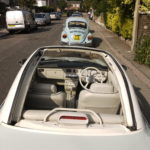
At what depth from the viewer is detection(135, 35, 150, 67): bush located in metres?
9.87

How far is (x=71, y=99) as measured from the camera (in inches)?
145

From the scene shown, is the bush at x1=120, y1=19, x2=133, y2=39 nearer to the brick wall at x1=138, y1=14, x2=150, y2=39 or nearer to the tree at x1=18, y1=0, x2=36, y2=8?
the brick wall at x1=138, y1=14, x2=150, y2=39

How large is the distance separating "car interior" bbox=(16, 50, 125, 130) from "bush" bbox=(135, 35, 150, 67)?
5611 mm

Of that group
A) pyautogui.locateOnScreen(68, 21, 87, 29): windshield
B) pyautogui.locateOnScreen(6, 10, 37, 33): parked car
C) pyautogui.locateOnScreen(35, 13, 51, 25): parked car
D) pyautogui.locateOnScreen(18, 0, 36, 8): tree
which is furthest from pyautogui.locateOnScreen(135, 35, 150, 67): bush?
pyautogui.locateOnScreen(18, 0, 36, 8): tree

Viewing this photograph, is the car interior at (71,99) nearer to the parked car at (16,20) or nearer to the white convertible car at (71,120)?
the white convertible car at (71,120)

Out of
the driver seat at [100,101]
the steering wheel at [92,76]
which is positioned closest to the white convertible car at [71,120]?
the driver seat at [100,101]

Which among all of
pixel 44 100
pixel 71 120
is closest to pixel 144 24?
pixel 44 100

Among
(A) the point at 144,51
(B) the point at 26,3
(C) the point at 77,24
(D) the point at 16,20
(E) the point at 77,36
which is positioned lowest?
(A) the point at 144,51

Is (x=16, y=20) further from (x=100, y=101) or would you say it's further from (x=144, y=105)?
(x=100, y=101)

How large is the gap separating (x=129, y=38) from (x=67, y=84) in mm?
13101

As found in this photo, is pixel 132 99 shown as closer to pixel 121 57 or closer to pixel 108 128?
pixel 108 128

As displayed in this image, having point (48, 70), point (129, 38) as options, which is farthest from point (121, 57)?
point (48, 70)

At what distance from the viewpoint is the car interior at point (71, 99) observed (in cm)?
240

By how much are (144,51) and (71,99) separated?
7.03m
